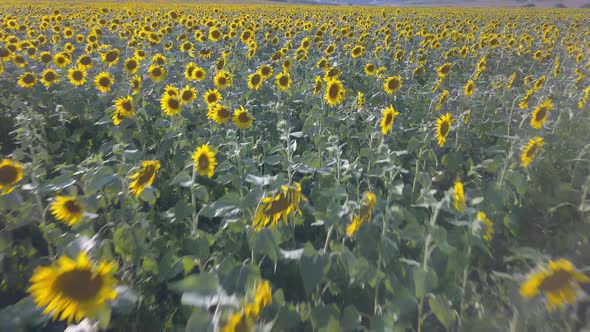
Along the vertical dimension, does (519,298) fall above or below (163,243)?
above

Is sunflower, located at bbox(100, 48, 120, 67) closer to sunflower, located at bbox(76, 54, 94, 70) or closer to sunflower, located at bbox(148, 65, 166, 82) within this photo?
sunflower, located at bbox(76, 54, 94, 70)

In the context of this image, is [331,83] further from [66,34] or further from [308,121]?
[66,34]

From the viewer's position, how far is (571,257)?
9.21 ft

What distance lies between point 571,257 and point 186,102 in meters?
3.80

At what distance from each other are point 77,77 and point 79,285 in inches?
189

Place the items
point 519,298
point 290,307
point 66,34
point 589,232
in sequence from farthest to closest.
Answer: point 66,34, point 589,232, point 290,307, point 519,298

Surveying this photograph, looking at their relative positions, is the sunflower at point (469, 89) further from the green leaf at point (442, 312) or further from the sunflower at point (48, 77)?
the sunflower at point (48, 77)

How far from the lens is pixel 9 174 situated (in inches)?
99.4

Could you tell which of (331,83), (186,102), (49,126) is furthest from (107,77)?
(331,83)

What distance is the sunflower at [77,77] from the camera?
5.37 meters

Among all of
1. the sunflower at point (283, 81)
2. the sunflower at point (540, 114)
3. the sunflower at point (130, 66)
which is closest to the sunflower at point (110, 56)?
the sunflower at point (130, 66)

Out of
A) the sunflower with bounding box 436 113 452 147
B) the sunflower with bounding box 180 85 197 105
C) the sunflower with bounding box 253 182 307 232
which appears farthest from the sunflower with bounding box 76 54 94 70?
the sunflower with bounding box 253 182 307 232

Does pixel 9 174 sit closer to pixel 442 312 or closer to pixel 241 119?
pixel 241 119

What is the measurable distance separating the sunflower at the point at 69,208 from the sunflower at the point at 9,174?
1.59 ft
